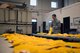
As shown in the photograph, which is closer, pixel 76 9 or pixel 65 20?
pixel 76 9

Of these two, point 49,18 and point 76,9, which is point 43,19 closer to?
point 49,18

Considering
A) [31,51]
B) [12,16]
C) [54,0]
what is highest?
[54,0]

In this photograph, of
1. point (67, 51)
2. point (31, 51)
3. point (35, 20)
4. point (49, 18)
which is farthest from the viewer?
point (35, 20)

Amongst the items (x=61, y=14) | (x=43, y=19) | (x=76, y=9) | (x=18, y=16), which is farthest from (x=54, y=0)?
(x=18, y=16)

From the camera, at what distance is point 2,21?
6.04 meters

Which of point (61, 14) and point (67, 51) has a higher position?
point (61, 14)

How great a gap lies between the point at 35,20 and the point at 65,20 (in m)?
4.21

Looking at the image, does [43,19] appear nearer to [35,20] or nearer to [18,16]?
[35,20]

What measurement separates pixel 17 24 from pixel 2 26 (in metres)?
0.58

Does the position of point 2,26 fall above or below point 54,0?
below

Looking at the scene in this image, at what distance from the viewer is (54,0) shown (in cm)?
1471

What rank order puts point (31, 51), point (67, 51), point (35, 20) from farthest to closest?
point (35, 20) < point (31, 51) < point (67, 51)

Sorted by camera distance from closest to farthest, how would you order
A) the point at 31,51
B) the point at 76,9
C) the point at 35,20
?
the point at 31,51 < the point at 76,9 < the point at 35,20

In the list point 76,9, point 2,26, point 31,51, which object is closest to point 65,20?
point 76,9
